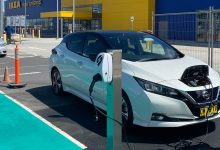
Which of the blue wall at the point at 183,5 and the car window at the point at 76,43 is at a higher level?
the blue wall at the point at 183,5

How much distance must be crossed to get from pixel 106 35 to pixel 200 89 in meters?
2.21

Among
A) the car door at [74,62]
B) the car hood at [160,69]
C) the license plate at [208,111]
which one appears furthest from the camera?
the car door at [74,62]

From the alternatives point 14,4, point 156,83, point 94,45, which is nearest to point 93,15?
point 14,4

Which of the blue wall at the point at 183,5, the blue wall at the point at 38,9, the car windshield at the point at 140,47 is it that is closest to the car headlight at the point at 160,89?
the car windshield at the point at 140,47

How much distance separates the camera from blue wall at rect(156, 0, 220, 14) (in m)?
35.6

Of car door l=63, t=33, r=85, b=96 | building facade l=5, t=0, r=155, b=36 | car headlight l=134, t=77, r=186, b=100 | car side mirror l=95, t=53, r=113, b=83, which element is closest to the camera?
car side mirror l=95, t=53, r=113, b=83

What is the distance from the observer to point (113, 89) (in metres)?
3.92

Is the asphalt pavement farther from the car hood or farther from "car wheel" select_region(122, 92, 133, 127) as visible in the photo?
the car hood

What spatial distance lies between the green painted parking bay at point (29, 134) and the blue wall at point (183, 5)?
98.4 ft

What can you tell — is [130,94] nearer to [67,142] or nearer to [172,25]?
[67,142]

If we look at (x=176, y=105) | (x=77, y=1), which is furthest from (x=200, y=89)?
(x=77, y=1)

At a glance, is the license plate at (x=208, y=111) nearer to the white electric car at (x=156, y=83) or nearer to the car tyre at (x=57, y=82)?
A: the white electric car at (x=156, y=83)

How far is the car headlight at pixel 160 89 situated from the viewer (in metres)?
5.45

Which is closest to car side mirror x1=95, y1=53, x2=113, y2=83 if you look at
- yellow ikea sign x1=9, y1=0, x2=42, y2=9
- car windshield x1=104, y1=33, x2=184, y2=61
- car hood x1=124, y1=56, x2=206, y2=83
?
car hood x1=124, y1=56, x2=206, y2=83
